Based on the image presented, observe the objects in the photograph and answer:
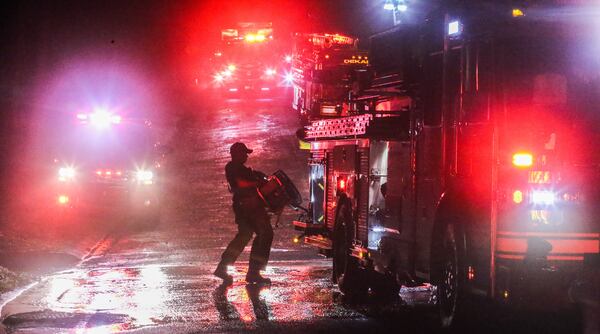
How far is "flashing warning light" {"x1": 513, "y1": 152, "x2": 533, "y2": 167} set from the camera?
7188 mm

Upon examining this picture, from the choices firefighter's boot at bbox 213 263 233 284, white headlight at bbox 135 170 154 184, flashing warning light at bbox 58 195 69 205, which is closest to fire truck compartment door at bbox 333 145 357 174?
firefighter's boot at bbox 213 263 233 284

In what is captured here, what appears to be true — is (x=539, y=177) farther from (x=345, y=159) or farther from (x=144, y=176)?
(x=144, y=176)

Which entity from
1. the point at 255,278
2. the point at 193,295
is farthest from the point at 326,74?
the point at 193,295

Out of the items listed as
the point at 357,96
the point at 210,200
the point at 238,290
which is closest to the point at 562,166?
the point at 357,96

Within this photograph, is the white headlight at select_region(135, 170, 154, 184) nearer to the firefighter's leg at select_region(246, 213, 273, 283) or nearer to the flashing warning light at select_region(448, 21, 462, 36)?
the firefighter's leg at select_region(246, 213, 273, 283)

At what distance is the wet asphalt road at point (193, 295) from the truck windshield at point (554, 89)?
1740 mm

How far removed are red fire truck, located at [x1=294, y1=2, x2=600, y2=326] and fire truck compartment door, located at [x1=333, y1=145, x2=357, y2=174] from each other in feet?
4.69

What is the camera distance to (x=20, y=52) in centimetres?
3866

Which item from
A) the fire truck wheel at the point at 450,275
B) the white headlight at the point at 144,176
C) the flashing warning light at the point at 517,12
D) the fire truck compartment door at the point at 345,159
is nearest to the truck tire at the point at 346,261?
the fire truck compartment door at the point at 345,159

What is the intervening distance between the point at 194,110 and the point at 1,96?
7097 millimetres

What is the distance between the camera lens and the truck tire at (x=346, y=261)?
10852 millimetres

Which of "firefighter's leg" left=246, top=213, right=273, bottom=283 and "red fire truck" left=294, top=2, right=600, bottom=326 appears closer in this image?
"red fire truck" left=294, top=2, right=600, bottom=326

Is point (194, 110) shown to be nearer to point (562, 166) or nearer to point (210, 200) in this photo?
point (210, 200)

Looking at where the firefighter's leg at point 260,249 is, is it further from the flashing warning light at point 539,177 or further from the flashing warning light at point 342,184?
the flashing warning light at point 539,177
